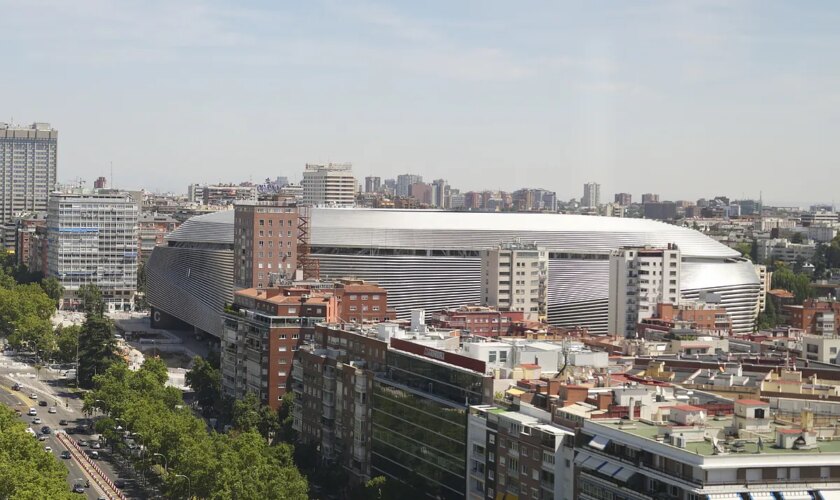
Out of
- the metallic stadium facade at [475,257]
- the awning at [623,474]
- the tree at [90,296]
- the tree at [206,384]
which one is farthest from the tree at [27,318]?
the awning at [623,474]

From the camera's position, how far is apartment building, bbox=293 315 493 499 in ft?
146

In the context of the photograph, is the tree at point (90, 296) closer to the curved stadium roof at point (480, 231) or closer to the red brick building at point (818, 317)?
the curved stadium roof at point (480, 231)

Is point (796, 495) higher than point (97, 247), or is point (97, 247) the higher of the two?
point (796, 495)

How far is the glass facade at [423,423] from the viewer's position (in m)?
44.1

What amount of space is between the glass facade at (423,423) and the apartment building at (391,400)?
32mm

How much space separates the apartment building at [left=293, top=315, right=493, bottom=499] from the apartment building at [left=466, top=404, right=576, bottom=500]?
1.36m

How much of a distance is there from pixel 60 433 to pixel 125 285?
66300 millimetres

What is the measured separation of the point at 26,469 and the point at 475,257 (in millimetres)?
52270

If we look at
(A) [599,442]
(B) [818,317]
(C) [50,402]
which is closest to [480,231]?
(B) [818,317]

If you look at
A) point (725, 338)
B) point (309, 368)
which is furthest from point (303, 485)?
point (725, 338)

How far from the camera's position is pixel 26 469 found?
45.2 metres

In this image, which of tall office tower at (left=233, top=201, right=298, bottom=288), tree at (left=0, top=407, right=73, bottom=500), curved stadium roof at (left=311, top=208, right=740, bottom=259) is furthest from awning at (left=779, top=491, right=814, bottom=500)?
curved stadium roof at (left=311, top=208, right=740, bottom=259)

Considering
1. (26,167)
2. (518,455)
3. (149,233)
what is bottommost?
(518,455)

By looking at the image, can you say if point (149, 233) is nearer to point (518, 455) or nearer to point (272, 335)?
point (272, 335)
